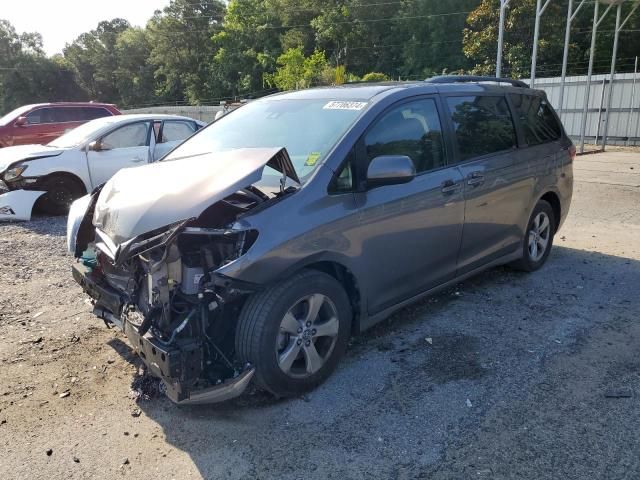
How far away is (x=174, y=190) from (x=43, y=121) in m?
12.2

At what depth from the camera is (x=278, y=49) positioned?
58.8 metres

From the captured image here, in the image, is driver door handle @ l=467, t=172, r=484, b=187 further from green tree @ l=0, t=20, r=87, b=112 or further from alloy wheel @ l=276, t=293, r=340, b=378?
green tree @ l=0, t=20, r=87, b=112

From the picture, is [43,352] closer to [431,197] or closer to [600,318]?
[431,197]

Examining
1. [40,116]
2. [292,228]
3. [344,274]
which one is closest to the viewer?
[292,228]

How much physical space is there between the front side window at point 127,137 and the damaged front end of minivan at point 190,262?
6182 millimetres

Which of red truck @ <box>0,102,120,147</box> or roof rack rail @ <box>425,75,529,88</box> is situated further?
red truck @ <box>0,102,120,147</box>

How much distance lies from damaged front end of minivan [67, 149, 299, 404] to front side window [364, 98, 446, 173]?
76cm

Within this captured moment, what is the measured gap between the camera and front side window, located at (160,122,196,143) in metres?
9.46

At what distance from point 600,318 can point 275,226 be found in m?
3.03

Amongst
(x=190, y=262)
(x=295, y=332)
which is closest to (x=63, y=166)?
(x=190, y=262)

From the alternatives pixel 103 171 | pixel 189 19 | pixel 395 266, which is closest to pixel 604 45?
pixel 103 171

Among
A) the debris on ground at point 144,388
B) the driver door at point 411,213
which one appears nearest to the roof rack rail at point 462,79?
the driver door at point 411,213

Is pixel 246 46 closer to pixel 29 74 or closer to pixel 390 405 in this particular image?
pixel 29 74


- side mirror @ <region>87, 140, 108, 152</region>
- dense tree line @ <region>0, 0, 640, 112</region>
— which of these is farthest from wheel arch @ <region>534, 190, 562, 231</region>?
dense tree line @ <region>0, 0, 640, 112</region>
